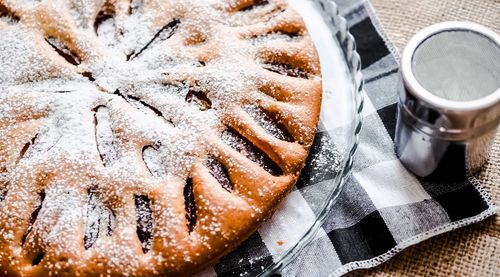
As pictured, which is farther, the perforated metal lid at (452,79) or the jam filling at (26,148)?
the jam filling at (26,148)

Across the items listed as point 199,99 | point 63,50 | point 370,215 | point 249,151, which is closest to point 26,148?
point 63,50

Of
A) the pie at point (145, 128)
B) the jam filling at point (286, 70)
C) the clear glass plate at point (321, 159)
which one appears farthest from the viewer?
the jam filling at point (286, 70)

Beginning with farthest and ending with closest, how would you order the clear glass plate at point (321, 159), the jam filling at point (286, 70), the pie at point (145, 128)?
the jam filling at point (286, 70) < the clear glass plate at point (321, 159) < the pie at point (145, 128)

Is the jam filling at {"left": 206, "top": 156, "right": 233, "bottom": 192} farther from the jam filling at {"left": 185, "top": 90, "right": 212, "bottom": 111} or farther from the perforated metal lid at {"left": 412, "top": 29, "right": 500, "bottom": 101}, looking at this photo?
the perforated metal lid at {"left": 412, "top": 29, "right": 500, "bottom": 101}

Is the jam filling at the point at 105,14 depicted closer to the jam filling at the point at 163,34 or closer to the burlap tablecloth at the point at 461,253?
the jam filling at the point at 163,34

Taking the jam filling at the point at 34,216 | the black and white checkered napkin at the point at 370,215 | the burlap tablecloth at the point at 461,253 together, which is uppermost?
the jam filling at the point at 34,216

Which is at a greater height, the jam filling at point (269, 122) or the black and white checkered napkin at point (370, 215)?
the jam filling at point (269, 122)

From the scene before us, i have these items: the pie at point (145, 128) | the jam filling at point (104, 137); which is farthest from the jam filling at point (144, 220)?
the jam filling at point (104, 137)
